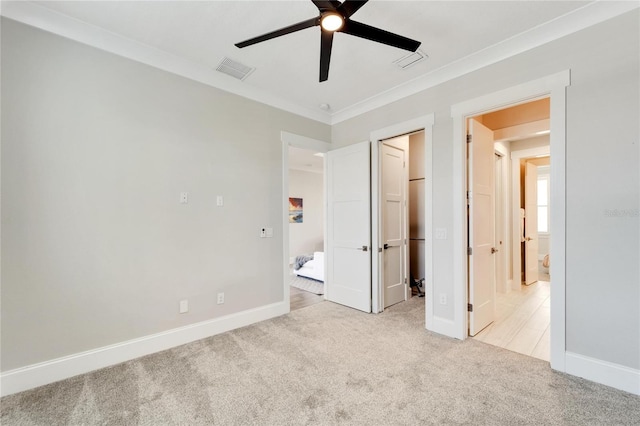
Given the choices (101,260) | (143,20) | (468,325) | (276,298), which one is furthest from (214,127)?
(468,325)

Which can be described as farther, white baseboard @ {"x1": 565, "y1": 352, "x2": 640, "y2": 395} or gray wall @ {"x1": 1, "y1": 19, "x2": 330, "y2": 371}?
gray wall @ {"x1": 1, "y1": 19, "x2": 330, "y2": 371}

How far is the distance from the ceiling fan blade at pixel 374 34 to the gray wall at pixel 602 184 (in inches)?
52.2

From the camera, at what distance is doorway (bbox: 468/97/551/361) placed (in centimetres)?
285

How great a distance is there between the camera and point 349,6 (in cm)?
164

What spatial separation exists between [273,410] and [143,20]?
3.10 meters

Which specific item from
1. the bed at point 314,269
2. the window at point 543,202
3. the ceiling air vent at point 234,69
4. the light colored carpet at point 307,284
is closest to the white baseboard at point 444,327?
the light colored carpet at point 307,284

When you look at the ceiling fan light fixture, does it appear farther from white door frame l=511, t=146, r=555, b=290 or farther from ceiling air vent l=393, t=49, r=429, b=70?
white door frame l=511, t=146, r=555, b=290

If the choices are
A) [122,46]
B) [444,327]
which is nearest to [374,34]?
[122,46]

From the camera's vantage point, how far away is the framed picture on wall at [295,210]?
294 inches

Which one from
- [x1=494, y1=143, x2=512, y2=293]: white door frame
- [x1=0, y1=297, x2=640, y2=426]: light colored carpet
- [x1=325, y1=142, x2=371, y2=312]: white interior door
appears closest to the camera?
[x1=0, y1=297, x2=640, y2=426]: light colored carpet

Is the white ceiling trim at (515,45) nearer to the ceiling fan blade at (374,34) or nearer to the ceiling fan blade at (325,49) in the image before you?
the ceiling fan blade at (374,34)

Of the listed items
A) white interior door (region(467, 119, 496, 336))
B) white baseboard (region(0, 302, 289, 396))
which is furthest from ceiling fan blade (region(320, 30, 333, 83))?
white baseboard (region(0, 302, 289, 396))

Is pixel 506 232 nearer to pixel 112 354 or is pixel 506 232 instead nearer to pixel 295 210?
pixel 295 210

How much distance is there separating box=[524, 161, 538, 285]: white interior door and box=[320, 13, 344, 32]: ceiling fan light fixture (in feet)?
16.5
